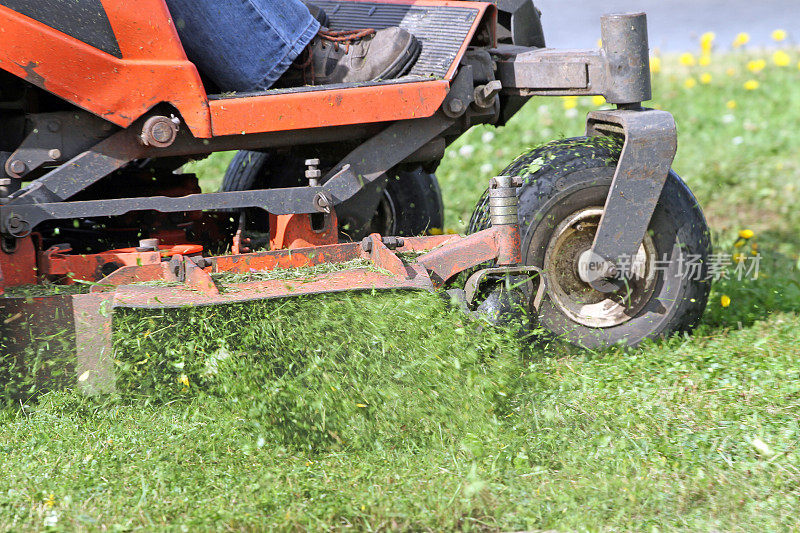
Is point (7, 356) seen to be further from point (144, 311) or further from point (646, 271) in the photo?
point (646, 271)

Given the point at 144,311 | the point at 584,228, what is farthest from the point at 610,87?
the point at 144,311

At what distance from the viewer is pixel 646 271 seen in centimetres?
380

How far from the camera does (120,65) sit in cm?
325

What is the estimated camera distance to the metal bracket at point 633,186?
11.8 feet

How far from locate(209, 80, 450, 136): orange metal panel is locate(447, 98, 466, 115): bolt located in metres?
0.09

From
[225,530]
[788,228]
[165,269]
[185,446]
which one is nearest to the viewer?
[225,530]

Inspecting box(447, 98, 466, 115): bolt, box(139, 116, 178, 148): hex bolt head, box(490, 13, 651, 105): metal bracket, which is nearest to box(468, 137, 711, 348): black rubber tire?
box(490, 13, 651, 105): metal bracket

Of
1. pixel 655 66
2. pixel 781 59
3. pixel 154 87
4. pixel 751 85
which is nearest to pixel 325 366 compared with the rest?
pixel 154 87

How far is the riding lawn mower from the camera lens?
3152 mm

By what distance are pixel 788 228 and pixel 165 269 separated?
401cm

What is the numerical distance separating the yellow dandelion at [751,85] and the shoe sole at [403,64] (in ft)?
14.4

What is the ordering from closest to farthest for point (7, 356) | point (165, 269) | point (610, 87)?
point (7, 356) < point (165, 269) < point (610, 87)

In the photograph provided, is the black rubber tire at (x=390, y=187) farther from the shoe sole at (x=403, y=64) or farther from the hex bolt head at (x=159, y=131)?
the hex bolt head at (x=159, y=131)

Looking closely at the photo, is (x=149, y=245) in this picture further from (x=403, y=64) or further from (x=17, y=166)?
(x=403, y=64)
